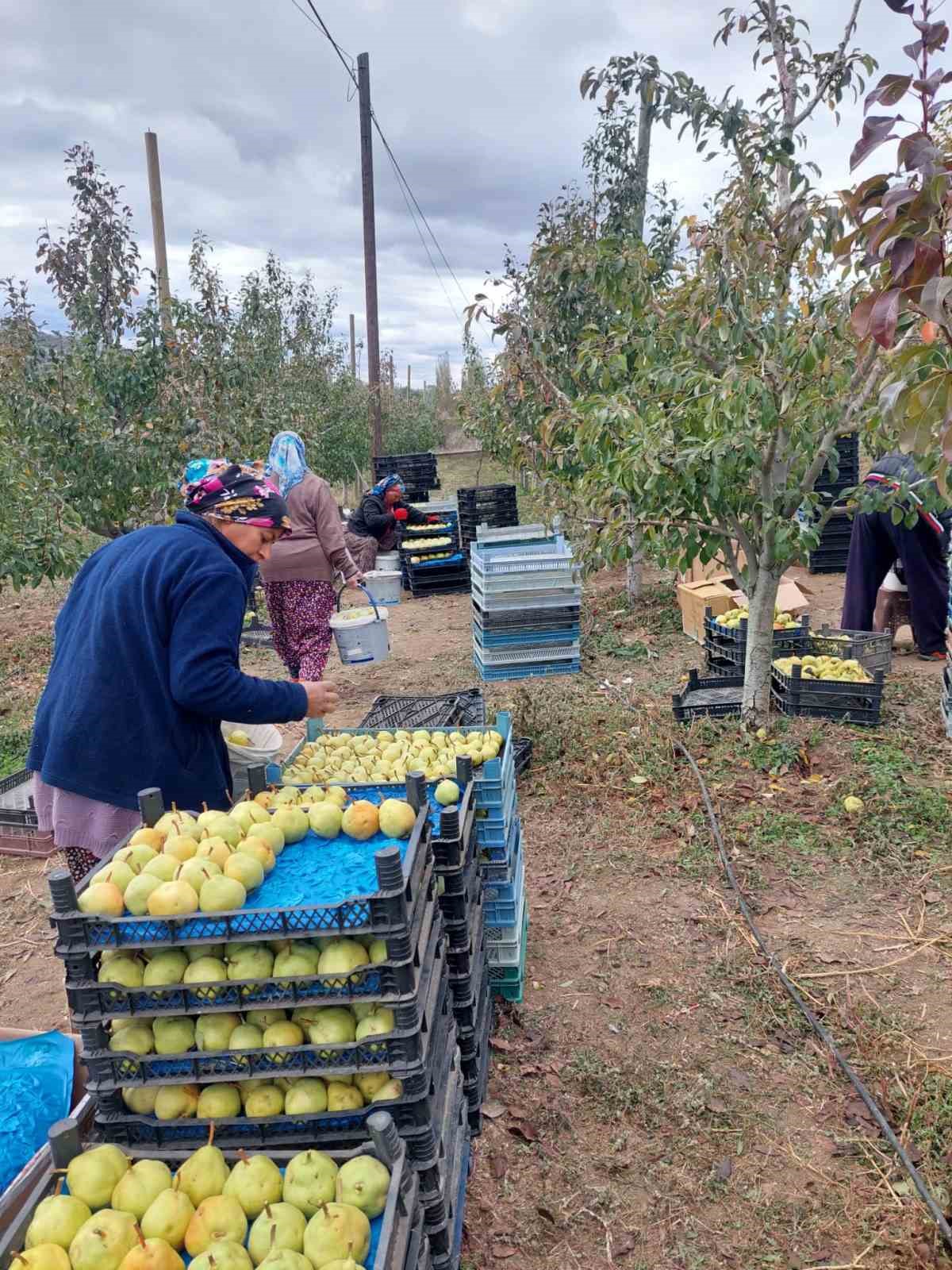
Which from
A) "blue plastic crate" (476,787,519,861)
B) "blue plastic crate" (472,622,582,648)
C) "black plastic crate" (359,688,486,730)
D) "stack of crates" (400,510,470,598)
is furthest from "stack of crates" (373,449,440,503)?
"blue plastic crate" (476,787,519,861)

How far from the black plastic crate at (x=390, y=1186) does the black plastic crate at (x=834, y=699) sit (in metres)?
4.68

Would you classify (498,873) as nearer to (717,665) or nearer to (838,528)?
(717,665)

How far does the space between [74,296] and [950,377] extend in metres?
10.2

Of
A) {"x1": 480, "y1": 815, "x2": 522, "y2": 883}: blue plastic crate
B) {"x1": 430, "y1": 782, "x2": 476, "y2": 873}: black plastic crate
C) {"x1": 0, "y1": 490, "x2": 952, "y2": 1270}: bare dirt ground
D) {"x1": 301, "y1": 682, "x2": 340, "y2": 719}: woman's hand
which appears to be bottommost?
{"x1": 0, "y1": 490, "x2": 952, "y2": 1270}: bare dirt ground

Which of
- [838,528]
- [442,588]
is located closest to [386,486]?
[442,588]

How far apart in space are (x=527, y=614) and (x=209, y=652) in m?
5.25

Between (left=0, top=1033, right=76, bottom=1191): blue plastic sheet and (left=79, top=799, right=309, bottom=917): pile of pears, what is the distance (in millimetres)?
661

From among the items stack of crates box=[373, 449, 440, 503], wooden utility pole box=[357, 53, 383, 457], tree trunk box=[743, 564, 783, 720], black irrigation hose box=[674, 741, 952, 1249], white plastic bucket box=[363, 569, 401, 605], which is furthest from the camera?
stack of crates box=[373, 449, 440, 503]

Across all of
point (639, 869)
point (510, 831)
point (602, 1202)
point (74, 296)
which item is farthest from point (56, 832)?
point (74, 296)

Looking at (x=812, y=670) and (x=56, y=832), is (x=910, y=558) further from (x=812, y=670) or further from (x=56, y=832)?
Answer: (x=56, y=832)

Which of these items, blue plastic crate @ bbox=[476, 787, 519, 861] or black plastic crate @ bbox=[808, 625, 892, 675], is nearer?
blue plastic crate @ bbox=[476, 787, 519, 861]

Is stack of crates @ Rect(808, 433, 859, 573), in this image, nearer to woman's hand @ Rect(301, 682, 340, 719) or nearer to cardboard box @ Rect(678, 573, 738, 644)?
cardboard box @ Rect(678, 573, 738, 644)

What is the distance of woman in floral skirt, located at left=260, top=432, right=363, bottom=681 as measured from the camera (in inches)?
248

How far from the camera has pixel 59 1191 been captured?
5.86 ft
